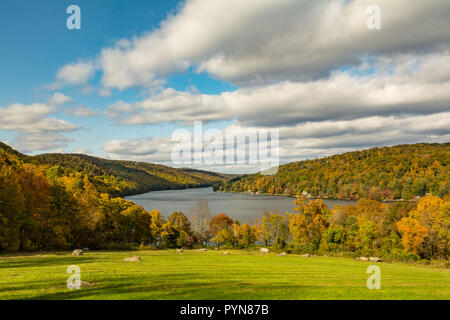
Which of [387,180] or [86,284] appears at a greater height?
[387,180]

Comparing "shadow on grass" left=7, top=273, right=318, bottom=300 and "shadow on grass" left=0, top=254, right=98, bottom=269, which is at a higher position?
"shadow on grass" left=7, top=273, right=318, bottom=300

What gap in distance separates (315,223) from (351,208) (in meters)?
25.9

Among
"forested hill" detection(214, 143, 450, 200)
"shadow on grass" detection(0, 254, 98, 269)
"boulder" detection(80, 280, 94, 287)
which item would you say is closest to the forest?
"shadow on grass" detection(0, 254, 98, 269)

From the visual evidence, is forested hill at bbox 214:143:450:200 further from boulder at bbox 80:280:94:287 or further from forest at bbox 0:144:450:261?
boulder at bbox 80:280:94:287

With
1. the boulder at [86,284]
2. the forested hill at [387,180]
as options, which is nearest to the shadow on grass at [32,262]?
the boulder at [86,284]

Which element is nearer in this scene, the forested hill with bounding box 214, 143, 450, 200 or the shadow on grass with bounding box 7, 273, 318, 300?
the shadow on grass with bounding box 7, 273, 318, 300

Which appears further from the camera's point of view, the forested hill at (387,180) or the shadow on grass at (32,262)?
the forested hill at (387,180)

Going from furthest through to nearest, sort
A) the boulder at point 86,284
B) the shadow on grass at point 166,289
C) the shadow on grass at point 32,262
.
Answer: the shadow on grass at point 32,262 → the boulder at point 86,284 → the shadow on grass at point 166,289

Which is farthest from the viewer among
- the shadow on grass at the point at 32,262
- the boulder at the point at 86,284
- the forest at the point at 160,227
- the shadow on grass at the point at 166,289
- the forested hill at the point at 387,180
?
the forested hill at the point at 387,180

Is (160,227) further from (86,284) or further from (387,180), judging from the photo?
(387,180)

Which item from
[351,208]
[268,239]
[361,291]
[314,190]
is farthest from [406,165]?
[361,291]

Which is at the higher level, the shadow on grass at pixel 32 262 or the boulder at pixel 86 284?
the boulder at pixel 86 284

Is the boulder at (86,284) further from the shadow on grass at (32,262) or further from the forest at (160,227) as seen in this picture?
the forest at (160,227)

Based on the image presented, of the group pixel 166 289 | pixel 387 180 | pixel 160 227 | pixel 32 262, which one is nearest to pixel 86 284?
pixel 166 289
